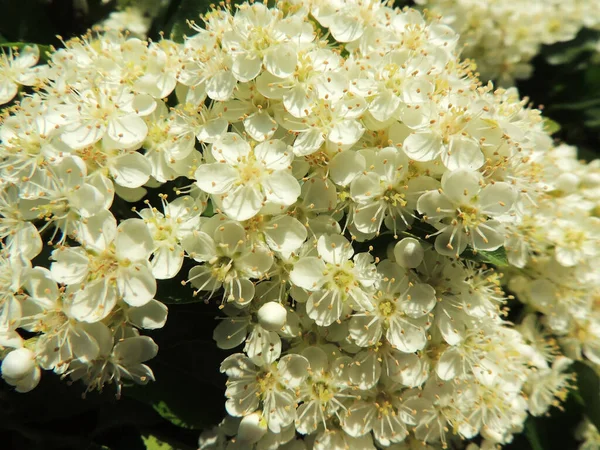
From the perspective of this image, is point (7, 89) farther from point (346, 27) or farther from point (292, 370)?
point (292, 370)

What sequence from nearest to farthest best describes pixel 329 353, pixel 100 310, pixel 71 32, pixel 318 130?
pixel 100 310 < pixel 318 130 < pixel 329 353 < pixel 71 32

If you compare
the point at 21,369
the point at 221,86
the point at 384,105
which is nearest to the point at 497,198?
the point at 384,105

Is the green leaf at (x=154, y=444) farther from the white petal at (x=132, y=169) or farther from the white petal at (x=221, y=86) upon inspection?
the white petal at (x=221, y=86)

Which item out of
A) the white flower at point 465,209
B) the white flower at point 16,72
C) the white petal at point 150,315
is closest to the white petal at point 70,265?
the white petal at point 150,315

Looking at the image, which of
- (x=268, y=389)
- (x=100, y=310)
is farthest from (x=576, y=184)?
(x=100, y=310)

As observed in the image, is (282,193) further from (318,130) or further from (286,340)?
(286,340)

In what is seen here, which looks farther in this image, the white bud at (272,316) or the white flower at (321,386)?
the white flower at (321,386)
